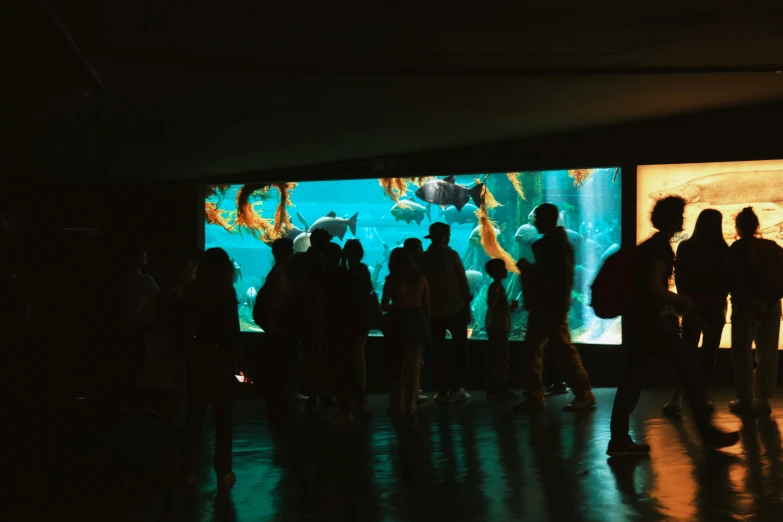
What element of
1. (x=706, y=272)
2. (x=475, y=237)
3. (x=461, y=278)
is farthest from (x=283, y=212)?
(x=706, y=272)

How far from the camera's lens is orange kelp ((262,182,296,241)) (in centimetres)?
1509

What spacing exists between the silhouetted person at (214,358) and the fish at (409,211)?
771 cm

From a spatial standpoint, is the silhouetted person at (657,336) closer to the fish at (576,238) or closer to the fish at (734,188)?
the fish at (734,188)

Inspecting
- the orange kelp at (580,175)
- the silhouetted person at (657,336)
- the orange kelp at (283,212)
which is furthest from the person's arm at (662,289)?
the orange kelp at (283,212)

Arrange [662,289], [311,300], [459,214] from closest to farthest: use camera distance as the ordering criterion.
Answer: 1. [662,289]
2. [311,300]
3. [459,214]

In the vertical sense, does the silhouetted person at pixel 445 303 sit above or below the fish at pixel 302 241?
below

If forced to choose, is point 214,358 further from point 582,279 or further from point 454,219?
point 454,219

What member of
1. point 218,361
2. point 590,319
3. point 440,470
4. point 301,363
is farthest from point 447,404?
point 218,361

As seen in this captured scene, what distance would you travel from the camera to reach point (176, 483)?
633cm

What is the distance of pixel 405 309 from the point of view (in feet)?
30.5

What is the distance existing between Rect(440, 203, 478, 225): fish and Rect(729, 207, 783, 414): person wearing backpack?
511 cm

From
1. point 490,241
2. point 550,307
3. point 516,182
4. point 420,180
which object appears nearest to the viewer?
point 550,307

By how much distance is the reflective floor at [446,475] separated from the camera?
5320mm

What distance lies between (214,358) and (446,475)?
1699 mm
